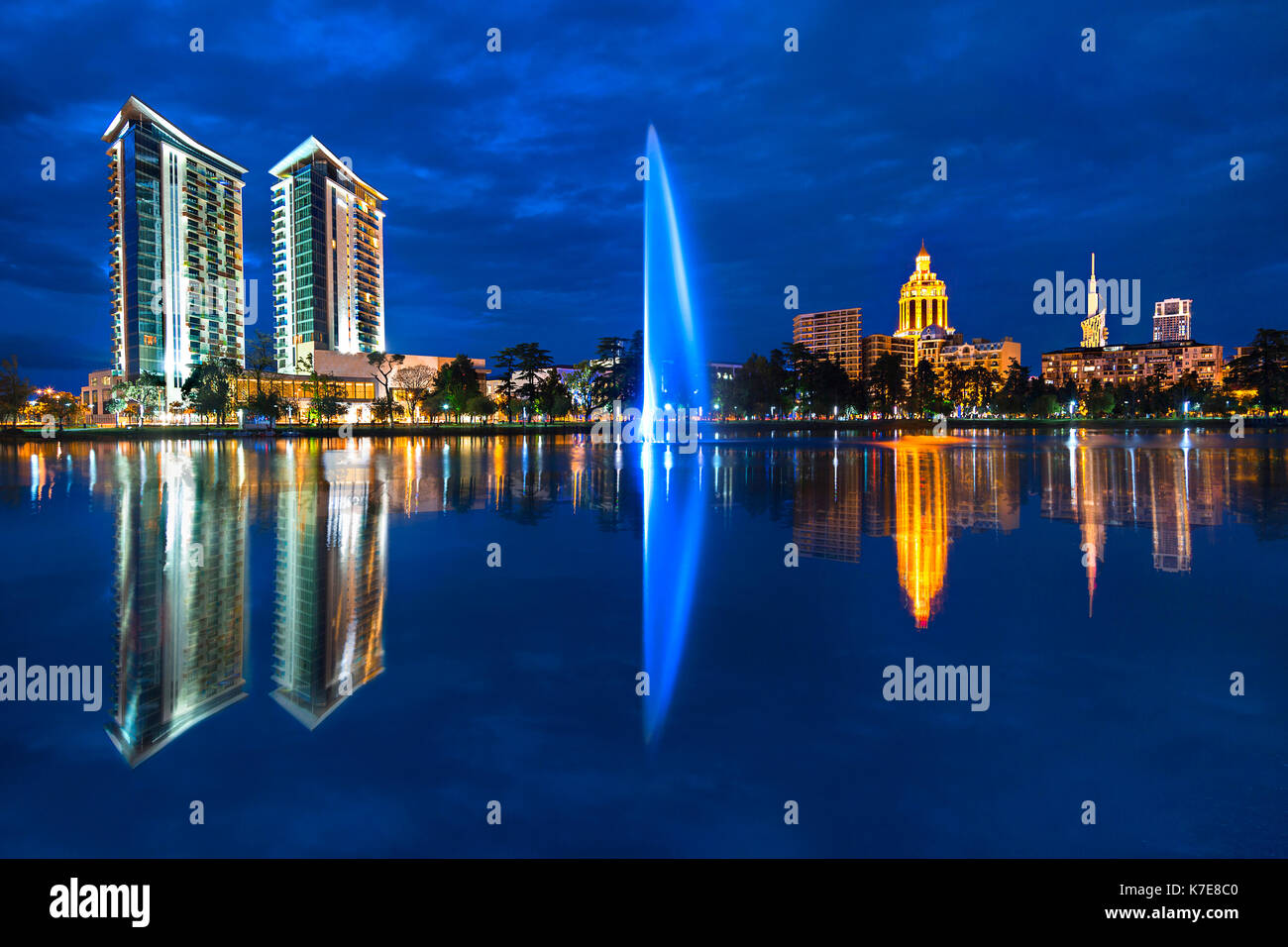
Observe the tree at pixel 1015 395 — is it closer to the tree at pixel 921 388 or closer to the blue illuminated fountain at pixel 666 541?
the tree at pixel 921 388

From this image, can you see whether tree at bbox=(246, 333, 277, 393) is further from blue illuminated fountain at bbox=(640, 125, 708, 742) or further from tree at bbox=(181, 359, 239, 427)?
blue illuminated fountain at bbox=(640, 125, 708, 742)

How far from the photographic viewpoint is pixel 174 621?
8.26 m

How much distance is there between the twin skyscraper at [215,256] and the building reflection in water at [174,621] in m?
124

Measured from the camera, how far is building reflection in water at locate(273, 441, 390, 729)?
256 inches

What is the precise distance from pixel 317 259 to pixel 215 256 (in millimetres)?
19242

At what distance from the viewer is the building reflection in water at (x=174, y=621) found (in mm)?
5945

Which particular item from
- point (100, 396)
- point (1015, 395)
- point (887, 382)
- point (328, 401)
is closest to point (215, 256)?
point (100, 396)

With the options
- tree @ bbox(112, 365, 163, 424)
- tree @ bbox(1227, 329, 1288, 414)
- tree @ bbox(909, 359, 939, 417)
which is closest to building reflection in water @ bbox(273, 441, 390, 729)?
tree @ bbox(112, 365, 163, 424)

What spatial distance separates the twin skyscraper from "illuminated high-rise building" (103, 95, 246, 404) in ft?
0.59

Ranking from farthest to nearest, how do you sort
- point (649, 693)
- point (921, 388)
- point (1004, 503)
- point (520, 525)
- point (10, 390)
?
point (921, 388) → point (10, 390) → point (1004, 503) → point (520, 525) → point (649, 693)

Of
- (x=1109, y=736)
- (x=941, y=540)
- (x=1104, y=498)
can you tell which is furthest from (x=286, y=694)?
(x=1104, y=498)

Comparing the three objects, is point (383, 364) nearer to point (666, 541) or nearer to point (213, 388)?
point (213, 388)

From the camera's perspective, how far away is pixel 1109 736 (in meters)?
5.38
